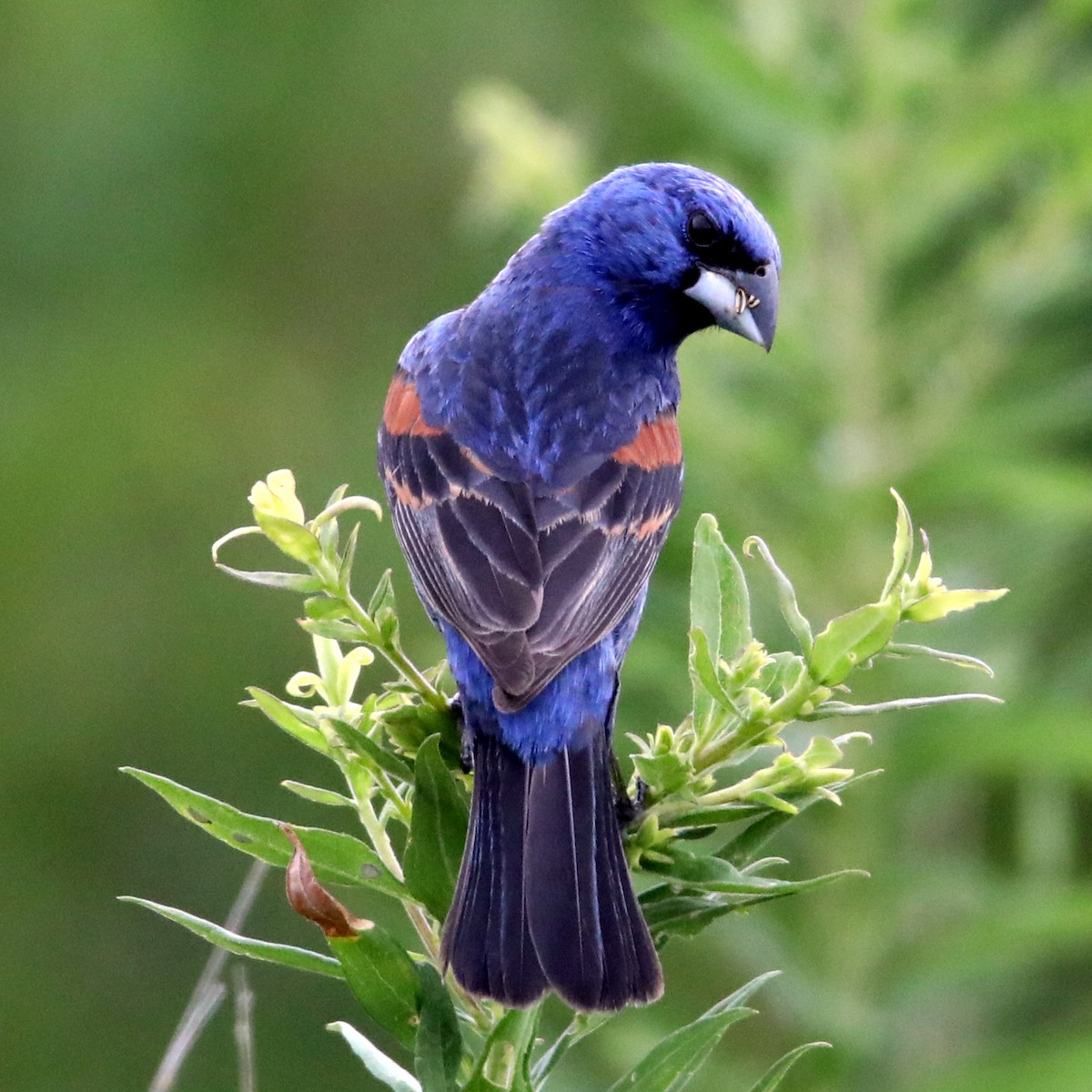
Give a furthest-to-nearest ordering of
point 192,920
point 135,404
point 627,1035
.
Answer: point 135,404 → point 627,1035 → point 192,920

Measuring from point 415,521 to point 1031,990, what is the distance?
208 cm

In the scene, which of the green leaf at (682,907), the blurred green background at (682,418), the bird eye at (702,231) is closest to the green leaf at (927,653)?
the green leaf at (682,907)

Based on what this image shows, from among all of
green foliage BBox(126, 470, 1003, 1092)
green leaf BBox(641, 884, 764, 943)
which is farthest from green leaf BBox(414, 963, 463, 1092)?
green leaf BBox(641, 884, 764, 943)

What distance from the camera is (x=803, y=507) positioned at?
4.07 meters

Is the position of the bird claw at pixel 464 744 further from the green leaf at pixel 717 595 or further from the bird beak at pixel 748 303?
the bird beak at pixel 748 303

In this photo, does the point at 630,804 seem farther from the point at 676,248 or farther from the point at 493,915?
the point at 676,248

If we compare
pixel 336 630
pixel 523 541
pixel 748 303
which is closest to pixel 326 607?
pixel 336 630

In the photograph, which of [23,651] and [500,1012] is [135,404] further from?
[500,1012]

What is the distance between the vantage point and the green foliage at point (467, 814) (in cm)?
197

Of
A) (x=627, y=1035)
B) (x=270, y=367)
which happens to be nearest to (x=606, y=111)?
(x=270, y=367)

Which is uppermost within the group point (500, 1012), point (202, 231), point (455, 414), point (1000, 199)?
point (202, 231)

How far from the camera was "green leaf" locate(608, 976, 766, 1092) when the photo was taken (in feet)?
6.53

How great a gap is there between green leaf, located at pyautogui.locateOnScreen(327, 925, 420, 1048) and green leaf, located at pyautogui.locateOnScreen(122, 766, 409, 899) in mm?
114

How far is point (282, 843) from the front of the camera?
2074mm
